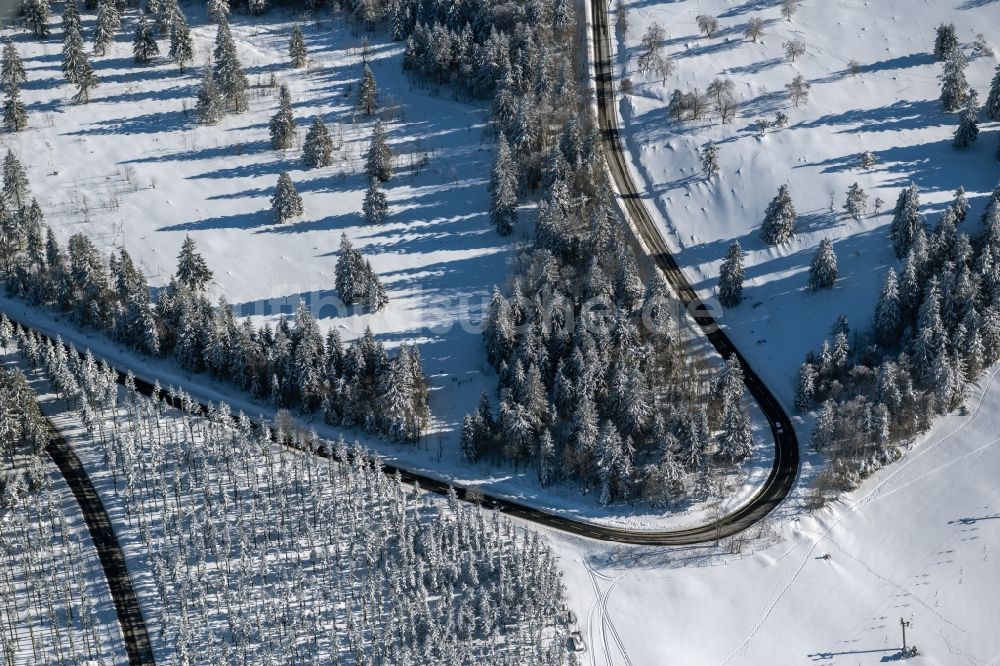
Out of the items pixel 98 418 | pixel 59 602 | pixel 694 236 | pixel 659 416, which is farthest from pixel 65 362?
pixel 694 236

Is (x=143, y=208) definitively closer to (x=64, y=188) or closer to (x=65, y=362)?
(x=64, y=188)

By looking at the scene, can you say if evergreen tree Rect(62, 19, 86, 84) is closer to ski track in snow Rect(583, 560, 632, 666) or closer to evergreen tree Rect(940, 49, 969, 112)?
ski track in snow Rect(583, 560, 632, 666)

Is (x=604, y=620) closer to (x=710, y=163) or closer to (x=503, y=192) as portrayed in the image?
(x=503, y=192)

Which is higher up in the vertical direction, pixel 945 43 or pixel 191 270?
pixel 945 43

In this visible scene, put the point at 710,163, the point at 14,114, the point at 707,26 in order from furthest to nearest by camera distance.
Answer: the point at 707,26, the point at 14,114, the point at 710,163

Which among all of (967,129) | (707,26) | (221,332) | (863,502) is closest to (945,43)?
(967,129)

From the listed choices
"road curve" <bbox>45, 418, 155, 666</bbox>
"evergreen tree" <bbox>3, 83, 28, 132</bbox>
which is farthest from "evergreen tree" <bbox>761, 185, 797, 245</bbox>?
"evergreen tree" <bbox>3, 83, 28, 132</bbox>

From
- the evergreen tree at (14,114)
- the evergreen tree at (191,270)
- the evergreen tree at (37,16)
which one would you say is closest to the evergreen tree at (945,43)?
the evergreen tree at (191,270)

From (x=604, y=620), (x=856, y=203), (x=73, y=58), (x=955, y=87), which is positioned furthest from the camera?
(x=73, y=58)
